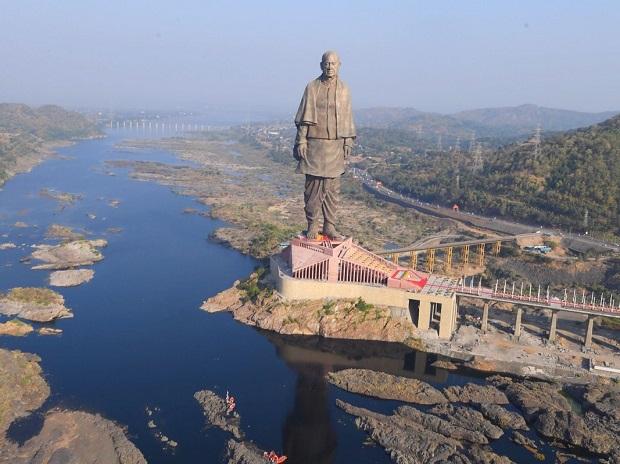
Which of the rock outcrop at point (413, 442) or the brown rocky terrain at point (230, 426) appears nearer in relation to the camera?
the brown rocky terrain at point (230, 426)

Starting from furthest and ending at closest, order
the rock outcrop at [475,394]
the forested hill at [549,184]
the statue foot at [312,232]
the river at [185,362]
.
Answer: the forested hill at [549,184] → the statue foot at [312,232] → the rock outcrop at [475,394] → the river at [185,362]

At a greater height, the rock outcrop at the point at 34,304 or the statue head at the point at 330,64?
the statue head at the point at 330,64

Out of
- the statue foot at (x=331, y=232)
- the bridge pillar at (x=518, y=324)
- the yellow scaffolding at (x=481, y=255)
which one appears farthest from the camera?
the yellow scaffolding at (x=481, y=255)

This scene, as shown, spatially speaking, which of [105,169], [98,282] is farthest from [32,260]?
[105,169]

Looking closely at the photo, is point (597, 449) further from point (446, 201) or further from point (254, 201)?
point (254, 201)

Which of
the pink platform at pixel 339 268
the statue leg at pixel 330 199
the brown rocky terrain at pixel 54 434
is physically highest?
the statue leg at pixel 330 199

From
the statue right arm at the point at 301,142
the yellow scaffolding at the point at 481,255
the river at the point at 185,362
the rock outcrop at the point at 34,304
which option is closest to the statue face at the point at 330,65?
the statue right arm at the point at 301,142

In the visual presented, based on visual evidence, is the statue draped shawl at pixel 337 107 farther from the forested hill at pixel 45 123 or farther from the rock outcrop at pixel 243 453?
the forested hill at pixel 45 123

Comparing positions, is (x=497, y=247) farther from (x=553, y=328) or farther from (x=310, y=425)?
(x=310, y=425)
